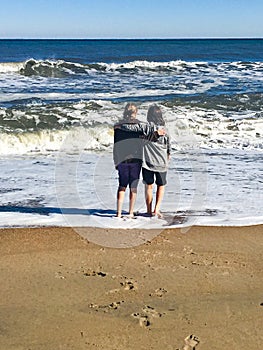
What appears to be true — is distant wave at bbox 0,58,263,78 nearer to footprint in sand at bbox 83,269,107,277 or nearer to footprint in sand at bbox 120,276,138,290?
footprint in sand at bbox 83,269,107,277

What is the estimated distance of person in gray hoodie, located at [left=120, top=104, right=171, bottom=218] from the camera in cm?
640

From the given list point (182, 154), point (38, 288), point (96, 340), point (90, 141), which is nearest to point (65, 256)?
point (38, 288)

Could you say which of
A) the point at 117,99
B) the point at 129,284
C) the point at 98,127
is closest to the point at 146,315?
the point at 129,284

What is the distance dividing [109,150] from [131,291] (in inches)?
314

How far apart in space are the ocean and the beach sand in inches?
30.3

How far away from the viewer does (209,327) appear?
13.4 feet

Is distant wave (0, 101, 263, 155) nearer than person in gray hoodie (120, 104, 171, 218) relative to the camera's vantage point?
No

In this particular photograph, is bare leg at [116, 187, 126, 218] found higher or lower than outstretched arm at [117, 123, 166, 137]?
lower

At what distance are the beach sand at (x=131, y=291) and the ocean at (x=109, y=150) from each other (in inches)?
30.3

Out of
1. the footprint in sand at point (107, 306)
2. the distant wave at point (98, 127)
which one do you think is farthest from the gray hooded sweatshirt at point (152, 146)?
the distant wave at point (98, 127)

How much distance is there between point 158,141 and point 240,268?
6.44ft

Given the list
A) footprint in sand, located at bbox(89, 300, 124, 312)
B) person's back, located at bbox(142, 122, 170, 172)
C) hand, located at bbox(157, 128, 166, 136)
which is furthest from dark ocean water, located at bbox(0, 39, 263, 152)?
footprint in sand, located at bbox(89, 300, 124, 312)

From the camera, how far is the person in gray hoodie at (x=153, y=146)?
640 cm

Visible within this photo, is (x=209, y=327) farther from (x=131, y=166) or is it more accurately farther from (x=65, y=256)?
(x=131, y=166)
